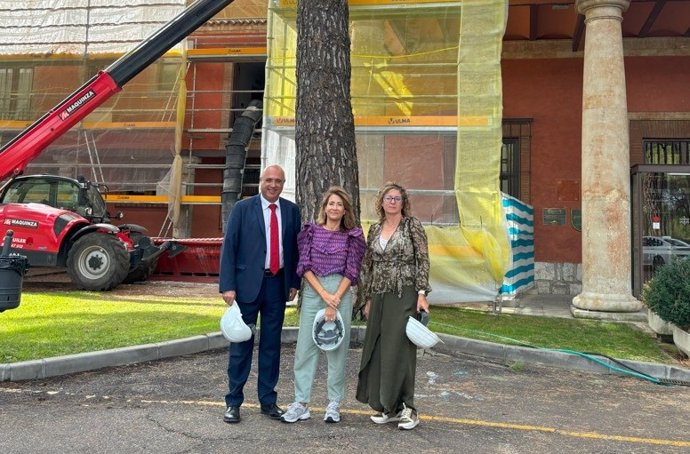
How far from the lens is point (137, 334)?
685cm

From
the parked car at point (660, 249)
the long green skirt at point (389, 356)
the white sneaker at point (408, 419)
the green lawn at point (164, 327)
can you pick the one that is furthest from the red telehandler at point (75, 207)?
the parked car at point (660, 249)

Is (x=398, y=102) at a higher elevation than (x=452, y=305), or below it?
higher

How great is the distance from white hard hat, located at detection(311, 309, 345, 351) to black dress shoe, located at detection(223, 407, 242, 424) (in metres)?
0.77

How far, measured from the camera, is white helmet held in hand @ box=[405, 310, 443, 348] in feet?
13.2

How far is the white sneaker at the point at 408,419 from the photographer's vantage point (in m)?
4.11

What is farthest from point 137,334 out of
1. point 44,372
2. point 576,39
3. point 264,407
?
point 576,39

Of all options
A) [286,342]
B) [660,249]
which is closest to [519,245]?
[660,249]

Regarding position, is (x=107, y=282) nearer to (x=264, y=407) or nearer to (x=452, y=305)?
(x=452, y=305)

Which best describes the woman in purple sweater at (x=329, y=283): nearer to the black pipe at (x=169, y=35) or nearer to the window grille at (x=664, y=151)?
the black pipe at (x=169, y=35)

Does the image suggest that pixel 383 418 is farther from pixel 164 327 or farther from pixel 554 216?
pixel 554 216

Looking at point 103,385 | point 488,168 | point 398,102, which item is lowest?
point 103,385

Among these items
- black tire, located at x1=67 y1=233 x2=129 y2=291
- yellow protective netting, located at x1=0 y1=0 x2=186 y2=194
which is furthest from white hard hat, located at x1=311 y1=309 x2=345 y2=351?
yellow protective netting, located at x1=0 y1=0 x2=186 y2=194

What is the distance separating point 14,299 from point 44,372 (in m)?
0.77

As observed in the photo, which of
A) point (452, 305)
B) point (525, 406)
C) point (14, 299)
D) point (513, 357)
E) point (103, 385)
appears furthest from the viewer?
point (452, 305)
